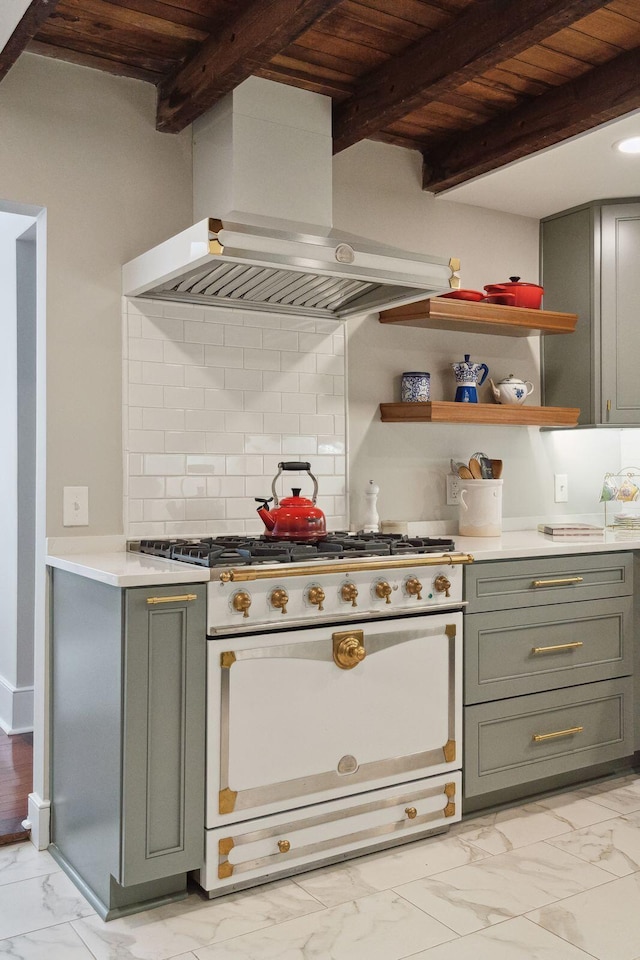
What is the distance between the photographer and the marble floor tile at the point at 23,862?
2467mm

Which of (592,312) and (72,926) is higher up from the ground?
(592,312)

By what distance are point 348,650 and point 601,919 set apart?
952 mm

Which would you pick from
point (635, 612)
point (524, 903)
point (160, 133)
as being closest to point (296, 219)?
point (160, 133)

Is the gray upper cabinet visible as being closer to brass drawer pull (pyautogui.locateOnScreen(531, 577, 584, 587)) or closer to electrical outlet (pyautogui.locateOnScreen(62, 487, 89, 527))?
brass drawer pull (pyautogui.locateOnScreen(531, 577, 584, 587))

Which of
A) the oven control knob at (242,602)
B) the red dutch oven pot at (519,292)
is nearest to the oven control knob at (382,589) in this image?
the oven control knob at (242,602)

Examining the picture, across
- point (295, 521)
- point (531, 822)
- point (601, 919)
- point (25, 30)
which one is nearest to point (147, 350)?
point (295, 521)

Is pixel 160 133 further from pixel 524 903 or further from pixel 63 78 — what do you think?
pixel 524 903

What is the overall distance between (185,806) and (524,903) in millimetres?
945

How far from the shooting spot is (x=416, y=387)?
336cm

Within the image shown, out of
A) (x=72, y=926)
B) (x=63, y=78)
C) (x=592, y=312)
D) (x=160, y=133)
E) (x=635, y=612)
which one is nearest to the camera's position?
(x=72, y=926)

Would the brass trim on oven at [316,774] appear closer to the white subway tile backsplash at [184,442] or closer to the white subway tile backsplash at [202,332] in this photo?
the white subway tile backsplash at [184,442]

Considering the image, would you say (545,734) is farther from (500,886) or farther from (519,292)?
(519,292)

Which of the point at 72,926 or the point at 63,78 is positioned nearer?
the point at 72,926

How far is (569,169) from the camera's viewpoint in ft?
10.8
